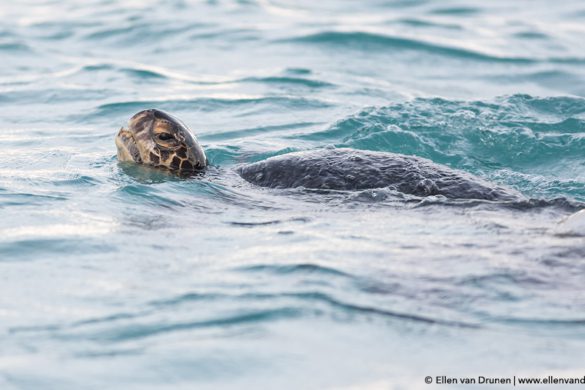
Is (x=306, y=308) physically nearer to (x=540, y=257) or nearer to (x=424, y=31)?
(x=540, y=257)

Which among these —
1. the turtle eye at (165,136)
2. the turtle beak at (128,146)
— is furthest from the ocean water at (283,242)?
the turtle eye at (165,136)

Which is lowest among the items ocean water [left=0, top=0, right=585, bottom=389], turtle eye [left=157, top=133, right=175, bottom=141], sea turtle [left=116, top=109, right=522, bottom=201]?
ocean water [left=0, top=0, right=585, bottom=389]

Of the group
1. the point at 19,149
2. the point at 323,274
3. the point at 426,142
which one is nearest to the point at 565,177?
the point at 426,142

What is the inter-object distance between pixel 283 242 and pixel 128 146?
2.15 metres

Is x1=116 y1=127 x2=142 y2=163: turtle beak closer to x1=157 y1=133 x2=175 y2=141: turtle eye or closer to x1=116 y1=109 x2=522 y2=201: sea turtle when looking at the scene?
x1=116 y1=109 x2=522 y2=201: sea turtle

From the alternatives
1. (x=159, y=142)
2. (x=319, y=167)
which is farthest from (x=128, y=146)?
(x=319, y=167)

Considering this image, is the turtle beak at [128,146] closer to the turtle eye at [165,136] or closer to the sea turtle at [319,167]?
the sea turtle at [319,167]

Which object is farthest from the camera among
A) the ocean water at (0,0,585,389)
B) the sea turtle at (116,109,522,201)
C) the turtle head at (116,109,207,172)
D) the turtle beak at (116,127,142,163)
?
the turtle beak at (116,127,142,163)

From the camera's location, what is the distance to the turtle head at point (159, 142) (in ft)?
22.9

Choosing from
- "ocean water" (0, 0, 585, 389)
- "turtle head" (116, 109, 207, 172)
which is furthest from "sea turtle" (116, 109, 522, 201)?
"ocean water" (0, 0, 585, 389)

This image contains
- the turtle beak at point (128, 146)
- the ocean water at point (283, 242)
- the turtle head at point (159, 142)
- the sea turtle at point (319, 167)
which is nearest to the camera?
the ocean water at point (283, 242)

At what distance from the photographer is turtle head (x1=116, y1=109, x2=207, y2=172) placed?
6.97 m

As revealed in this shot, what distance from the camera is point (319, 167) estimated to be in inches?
260

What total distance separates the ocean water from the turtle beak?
5.2 inches
